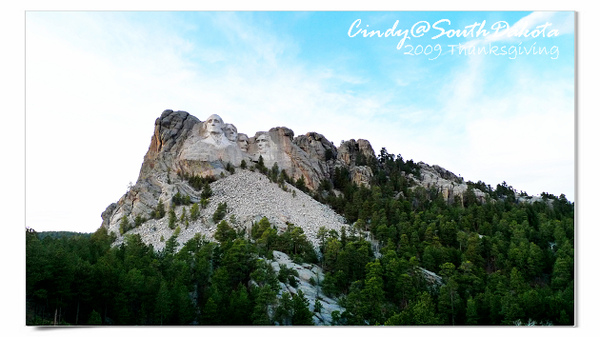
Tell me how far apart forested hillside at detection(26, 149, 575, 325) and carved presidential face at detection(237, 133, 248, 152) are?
19.4m

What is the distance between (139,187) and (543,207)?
35784 mm

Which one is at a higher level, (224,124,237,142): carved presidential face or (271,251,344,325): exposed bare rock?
(224,124,237,142): carved presidential face

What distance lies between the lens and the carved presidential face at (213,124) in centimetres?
5569

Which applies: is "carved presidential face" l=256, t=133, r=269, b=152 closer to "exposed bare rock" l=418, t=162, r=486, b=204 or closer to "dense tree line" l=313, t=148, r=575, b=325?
"dense tree line" l=313, t=148, r=575, b=325

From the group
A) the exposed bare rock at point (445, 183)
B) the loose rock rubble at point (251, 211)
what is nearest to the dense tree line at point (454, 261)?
the exposed bare rock at point (445, 183)

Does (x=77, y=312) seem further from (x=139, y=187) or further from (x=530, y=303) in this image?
(x=139, y=187)

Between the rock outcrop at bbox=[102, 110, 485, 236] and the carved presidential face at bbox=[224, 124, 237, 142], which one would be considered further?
the carved presidential face at bbox=[224, 124, 237, 142]

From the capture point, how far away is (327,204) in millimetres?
56250

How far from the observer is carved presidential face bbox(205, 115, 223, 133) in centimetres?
5569

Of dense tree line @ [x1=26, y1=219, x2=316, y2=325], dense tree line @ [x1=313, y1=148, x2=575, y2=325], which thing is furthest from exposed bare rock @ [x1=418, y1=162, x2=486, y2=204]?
dense tree line @ [x1=26, y1=219, x2=316, y2=325]

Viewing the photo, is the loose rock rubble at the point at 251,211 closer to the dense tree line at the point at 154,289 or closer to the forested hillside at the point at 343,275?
the forested hillside at the point at 343,275

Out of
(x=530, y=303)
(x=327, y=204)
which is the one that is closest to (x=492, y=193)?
(x=327, y=204)

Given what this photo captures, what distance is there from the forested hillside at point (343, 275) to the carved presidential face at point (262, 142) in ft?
61.8
